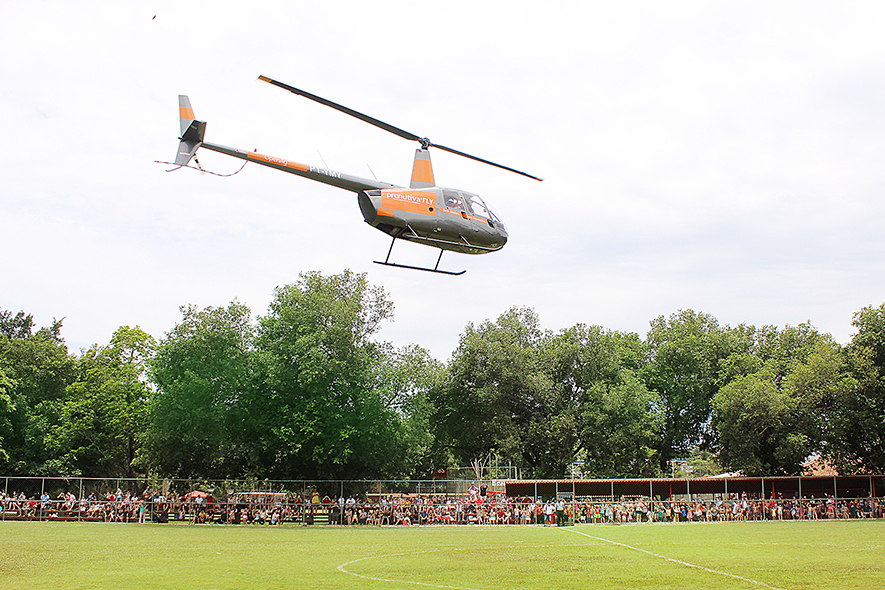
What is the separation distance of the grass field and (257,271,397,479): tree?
19.1 m

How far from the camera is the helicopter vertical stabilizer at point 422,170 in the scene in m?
23.9

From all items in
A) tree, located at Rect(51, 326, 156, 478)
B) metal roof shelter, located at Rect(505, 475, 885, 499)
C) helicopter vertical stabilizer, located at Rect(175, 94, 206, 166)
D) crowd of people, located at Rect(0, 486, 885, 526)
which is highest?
helicopter vertical stabilizer, located at Rect(175, 94, 206, 166)

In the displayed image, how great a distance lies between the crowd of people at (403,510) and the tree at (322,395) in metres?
6.01

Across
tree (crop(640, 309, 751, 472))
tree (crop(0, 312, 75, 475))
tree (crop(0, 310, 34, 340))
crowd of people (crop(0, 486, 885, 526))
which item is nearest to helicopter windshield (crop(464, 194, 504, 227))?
crowd of people (crop(0, 486, 885, 526))

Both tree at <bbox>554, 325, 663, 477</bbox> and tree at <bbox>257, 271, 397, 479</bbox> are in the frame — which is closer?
tree at <bbox>257, 271, 397, 479</bbox>

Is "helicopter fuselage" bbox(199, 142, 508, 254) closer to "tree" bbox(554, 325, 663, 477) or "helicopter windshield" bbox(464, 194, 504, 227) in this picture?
"helicopter windshield" bbox(464, 194, 504, 227)

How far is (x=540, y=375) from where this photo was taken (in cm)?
5809

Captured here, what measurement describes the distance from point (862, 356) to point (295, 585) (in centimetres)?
4115

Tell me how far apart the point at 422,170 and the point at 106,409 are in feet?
136

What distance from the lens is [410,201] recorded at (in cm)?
2253

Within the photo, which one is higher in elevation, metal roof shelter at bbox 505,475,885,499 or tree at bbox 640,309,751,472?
tree at bbox 640,309,751,472

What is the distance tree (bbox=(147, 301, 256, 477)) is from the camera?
48.2 meters

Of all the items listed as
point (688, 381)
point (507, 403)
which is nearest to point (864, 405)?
point (688, 381)

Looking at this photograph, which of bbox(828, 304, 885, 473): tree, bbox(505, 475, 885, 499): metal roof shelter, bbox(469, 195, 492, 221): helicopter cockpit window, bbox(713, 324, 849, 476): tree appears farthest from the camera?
bbox(505, 475, 885, 499): metal roof shelter
